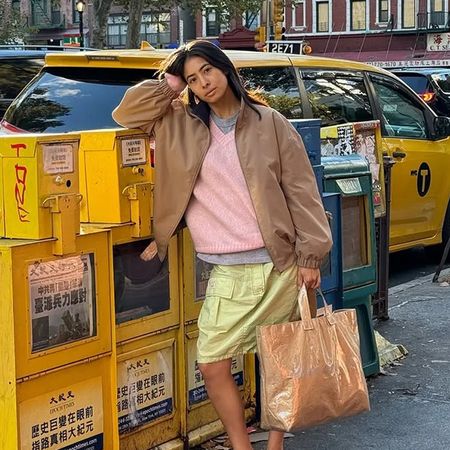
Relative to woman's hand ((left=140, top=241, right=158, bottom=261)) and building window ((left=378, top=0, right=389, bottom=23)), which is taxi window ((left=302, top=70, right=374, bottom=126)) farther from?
building window ((left=378, top=0, right=389, bottom=23))

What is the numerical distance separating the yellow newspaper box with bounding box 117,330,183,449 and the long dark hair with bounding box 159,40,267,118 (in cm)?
101

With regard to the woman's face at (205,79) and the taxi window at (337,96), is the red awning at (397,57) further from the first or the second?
the woman's face at (205,79)

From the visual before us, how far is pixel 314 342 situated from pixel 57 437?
101 centimetres

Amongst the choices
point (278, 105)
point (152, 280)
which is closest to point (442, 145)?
point (278, 105)

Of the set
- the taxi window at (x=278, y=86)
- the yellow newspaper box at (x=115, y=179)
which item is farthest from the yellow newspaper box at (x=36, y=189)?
the taxi window at (x=278, y=86)

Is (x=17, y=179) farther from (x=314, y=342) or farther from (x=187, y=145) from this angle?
(x=314, y=342)

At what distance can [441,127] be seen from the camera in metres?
8.70

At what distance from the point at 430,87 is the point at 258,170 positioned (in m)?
11.7

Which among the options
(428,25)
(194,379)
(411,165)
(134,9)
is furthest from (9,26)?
(194,379)

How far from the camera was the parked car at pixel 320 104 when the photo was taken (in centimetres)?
600

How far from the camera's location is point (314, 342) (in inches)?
142

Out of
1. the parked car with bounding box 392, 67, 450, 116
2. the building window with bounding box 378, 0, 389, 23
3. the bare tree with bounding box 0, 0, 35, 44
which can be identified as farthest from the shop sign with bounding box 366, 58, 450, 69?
the parked car with bounding box 392, 67, 450, 116

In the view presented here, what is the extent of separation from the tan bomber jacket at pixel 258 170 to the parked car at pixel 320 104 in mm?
2163

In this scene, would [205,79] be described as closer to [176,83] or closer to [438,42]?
[176,83]
